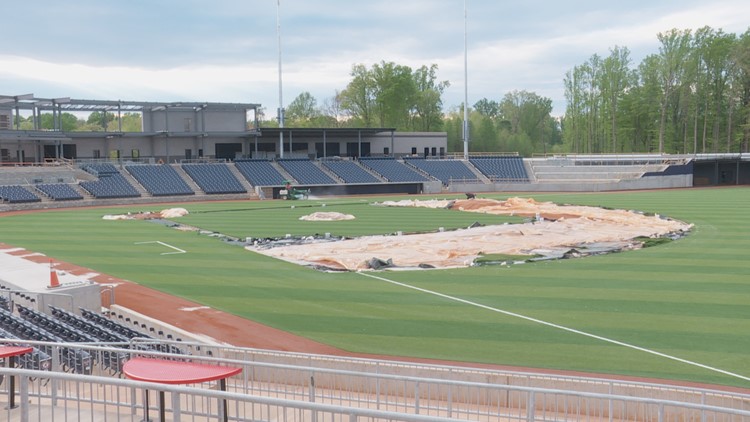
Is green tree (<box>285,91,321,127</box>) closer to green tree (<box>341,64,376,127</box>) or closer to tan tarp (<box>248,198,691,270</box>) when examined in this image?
green tree (<box>341,64,376,127</box>)

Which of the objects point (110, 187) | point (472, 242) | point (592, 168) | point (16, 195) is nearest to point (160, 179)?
point (110, 187)

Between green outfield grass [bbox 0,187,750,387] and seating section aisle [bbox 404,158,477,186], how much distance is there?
1760 inches

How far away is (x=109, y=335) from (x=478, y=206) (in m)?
39.5

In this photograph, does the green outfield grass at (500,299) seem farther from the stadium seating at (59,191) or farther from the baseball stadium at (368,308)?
the stadium seating at (59,191)

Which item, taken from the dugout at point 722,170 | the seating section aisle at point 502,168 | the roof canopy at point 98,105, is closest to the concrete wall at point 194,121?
the roof canopy at point 98,105

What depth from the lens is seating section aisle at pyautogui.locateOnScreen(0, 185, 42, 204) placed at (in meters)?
57.4

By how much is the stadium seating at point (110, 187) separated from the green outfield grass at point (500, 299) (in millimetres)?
26712

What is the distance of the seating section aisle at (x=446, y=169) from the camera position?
82.6 meters

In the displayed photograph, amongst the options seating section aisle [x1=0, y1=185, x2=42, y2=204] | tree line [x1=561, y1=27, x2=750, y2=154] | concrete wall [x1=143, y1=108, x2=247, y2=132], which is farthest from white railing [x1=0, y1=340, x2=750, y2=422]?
tree line [x1=561, y1=27, x2=750, y2=154]

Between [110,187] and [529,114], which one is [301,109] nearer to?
[529,114]

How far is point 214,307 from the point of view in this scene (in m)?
20.5

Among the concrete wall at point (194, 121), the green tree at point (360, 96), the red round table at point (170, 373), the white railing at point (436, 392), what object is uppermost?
the green tree at point (360, 96)

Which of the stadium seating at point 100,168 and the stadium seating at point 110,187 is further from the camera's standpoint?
the stadium seating at point 100,168

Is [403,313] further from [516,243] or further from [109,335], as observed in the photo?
[516,243]
